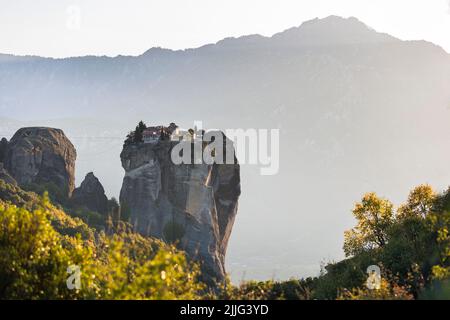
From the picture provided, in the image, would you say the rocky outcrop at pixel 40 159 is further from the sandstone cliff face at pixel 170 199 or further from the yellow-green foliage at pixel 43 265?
the yellow-green foliage at pixel 43 265

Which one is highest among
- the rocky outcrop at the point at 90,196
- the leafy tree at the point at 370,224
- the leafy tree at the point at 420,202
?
the rocky outcrop at the point at 90,196

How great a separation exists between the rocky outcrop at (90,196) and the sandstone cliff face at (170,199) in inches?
527

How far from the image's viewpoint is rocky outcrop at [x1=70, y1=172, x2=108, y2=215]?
119375 millimetres

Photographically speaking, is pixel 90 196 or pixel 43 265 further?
pixel 90 196

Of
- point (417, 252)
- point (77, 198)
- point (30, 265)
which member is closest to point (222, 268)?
point (77, 198)

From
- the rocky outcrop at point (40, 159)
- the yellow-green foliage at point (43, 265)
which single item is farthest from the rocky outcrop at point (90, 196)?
the yellow-green foliage at point (43, 265)

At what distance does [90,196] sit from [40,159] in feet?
48.9

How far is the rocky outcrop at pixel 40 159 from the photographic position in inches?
4626

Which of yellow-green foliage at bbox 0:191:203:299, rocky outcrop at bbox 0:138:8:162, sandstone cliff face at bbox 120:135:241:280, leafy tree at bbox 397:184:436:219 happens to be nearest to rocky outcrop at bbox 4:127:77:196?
rocky outcrop at bbox 0:138:8:162

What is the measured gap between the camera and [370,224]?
72.6 m

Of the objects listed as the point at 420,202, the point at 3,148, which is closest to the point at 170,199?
the point at 3,148

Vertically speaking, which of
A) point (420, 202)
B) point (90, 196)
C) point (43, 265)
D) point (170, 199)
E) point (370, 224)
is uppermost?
point (90, 196)

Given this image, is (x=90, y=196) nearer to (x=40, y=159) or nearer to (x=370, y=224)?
(x=40, y=159)
